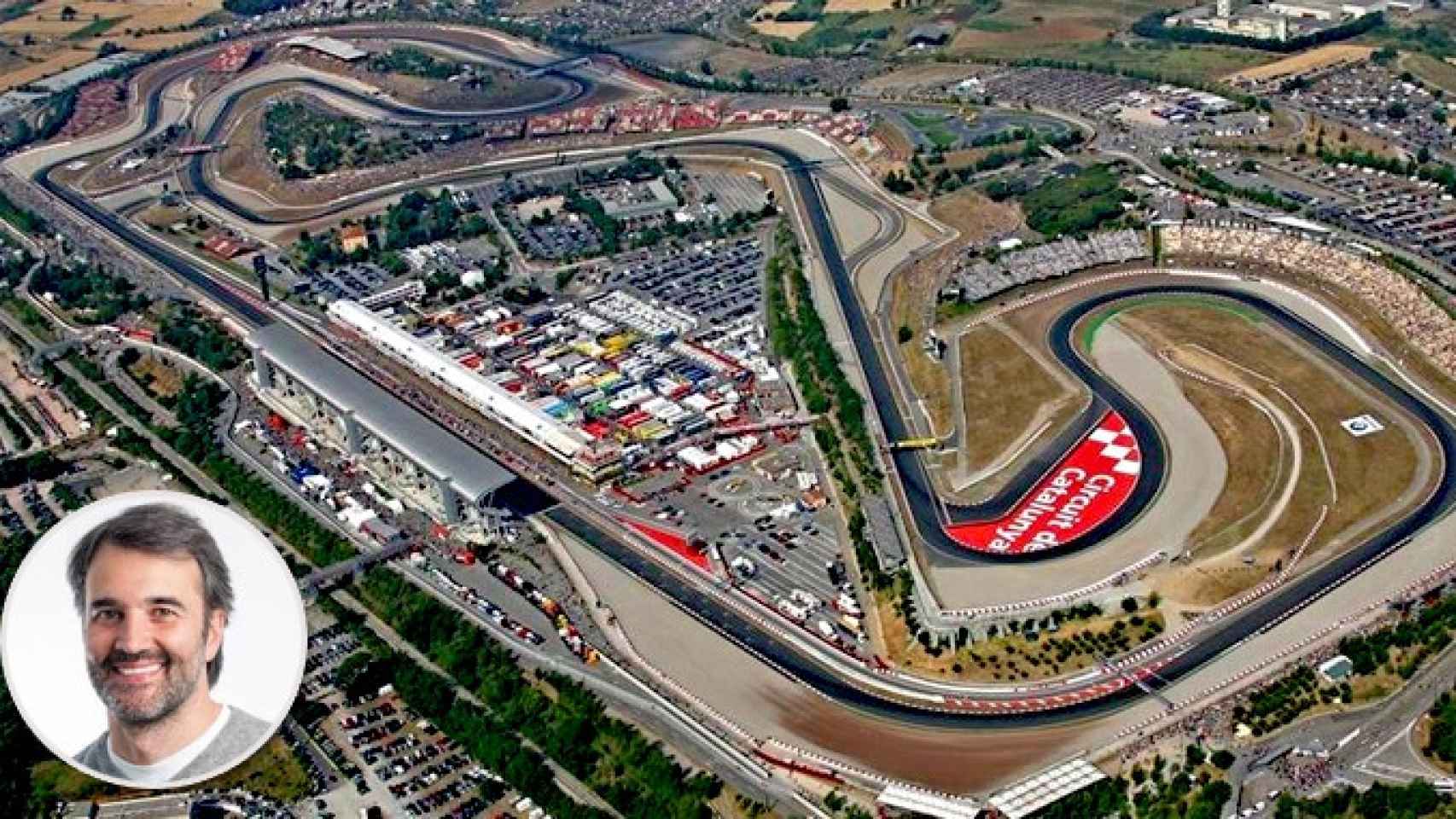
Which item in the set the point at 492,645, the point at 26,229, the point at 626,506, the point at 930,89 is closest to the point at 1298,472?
the point at 626,506

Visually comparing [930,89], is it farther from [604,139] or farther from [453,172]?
[453,172]

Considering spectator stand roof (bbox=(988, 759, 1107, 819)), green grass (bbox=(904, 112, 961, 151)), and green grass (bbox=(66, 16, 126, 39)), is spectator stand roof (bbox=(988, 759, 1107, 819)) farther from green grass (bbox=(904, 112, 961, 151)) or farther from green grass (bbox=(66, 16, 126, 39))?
green grass (bbox=(66, 16, 126, 39))

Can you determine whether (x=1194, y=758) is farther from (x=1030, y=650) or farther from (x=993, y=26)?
(x=993, y=26)

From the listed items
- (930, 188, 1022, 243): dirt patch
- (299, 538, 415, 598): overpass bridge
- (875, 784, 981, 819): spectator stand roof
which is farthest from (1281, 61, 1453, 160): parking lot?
(299, 538, 415, 598): overpass bridge

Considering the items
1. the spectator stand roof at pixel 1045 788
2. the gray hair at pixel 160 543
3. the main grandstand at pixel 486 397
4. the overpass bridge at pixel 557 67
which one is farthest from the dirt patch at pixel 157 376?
the overpass bridge at pixel 557 67

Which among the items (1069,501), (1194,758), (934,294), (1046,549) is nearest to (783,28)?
(934,294)
